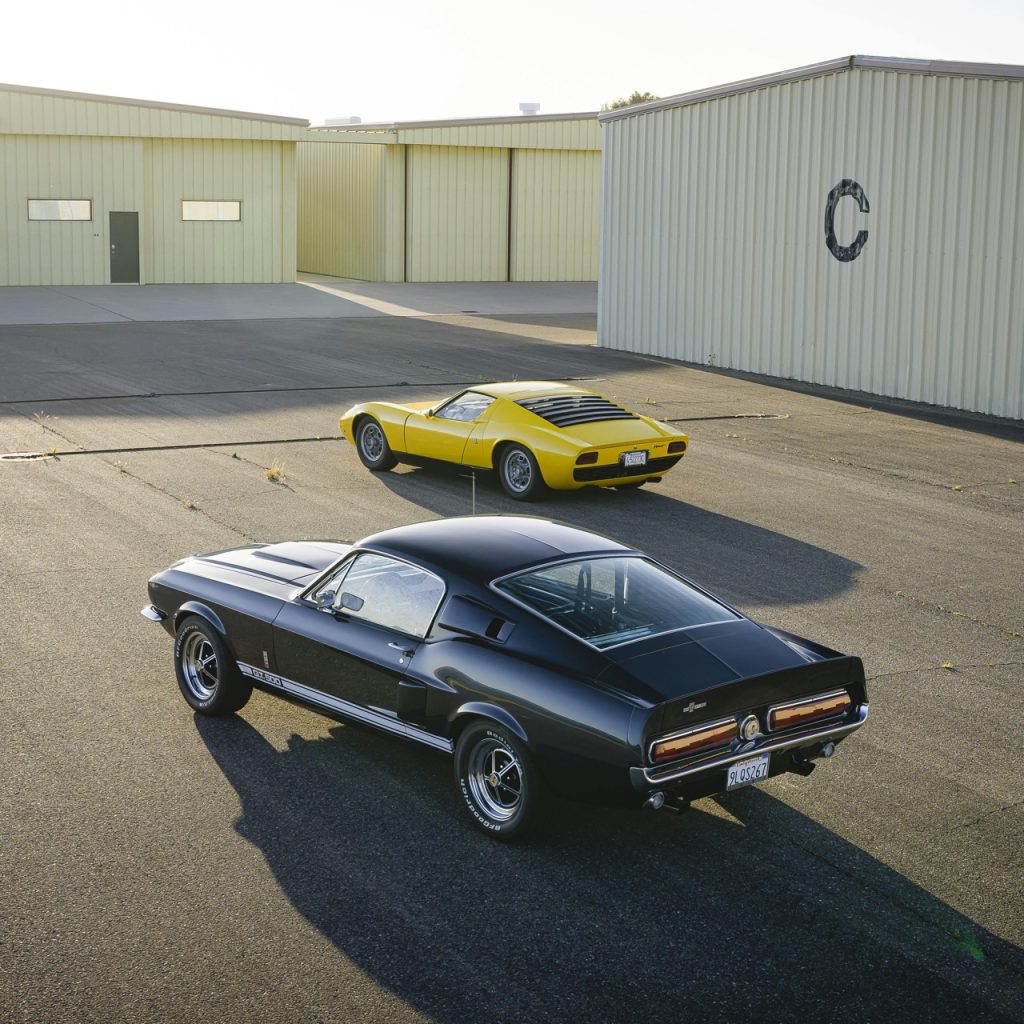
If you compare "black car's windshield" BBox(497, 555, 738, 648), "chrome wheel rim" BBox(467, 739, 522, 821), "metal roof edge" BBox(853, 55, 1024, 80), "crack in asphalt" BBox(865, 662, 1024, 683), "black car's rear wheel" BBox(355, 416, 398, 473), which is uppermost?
"metal roof edge" BBox(853, 55, 1024, 80)

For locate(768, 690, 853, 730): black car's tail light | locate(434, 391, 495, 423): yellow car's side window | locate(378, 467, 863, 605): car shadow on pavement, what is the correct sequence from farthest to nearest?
locate(434, 391, 495, 423): yellow car's side window, locate(378, 467, 863, 605): car shadow on pavement, locate(768, 690, 853, 730): black car's tail light

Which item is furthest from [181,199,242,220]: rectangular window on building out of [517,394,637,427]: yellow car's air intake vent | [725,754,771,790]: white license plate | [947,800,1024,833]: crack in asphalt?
[725,754,771,790]: white license plate

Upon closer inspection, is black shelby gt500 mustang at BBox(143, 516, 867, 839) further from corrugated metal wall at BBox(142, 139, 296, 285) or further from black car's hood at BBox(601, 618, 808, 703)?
corrugated metal wall at BBox(142, 139, 296, 285)

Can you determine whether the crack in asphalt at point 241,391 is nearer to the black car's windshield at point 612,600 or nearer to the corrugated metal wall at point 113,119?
the black car's windshield at point 612,600

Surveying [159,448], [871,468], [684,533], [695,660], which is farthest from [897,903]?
[159,448]

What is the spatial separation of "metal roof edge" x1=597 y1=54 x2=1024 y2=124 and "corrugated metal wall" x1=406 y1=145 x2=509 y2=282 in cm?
1697

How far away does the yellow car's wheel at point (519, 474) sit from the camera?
14.4 metres

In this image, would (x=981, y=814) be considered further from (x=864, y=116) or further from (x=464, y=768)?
(x=864, y=116)

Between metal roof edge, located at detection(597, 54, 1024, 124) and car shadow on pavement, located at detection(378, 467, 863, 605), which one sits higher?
metal roof edge, located at detection(597, 54, 1024, 124)

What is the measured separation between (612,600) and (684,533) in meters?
6.43

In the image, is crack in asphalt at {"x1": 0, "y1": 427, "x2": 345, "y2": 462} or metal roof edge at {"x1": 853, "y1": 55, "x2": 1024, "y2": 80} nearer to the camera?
crack in asphalt at {"x1": 0, "y1": 427, "x2": 345, "y2": 462}

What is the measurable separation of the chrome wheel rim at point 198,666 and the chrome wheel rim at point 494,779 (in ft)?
7.35

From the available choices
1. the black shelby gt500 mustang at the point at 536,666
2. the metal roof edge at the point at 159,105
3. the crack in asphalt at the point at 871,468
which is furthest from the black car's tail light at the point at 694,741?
the metal roof edge at the point at 159,105

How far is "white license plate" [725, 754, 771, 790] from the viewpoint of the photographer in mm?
6383
